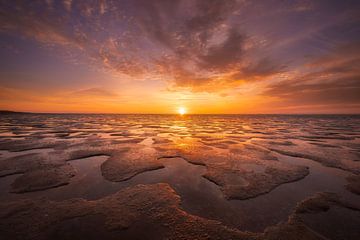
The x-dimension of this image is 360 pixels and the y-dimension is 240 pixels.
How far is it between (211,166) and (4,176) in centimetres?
906

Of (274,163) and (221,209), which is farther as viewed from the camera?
(274,163)

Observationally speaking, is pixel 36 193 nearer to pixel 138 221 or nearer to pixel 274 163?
pixel 138 221

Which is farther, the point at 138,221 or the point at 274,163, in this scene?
the point at 274,163

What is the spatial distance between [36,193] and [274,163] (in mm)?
10560

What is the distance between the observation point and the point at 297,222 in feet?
13.4

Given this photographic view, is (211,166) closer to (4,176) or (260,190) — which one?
(260,190)

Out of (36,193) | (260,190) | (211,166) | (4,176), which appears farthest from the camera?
(211,166)

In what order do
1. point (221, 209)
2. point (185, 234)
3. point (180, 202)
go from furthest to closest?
point (180, 202) → point (221, 209) → point (185, 234)

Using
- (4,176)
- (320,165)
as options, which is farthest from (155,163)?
(320,165)

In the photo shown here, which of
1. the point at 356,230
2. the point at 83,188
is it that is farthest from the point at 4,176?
the point at 356,230

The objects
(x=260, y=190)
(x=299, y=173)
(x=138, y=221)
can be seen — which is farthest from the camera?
(x=299, y=173)

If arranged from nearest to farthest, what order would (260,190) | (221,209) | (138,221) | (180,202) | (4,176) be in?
(138,221), (221,209), (180,202), (260,190), (4,176)

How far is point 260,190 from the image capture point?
5.79 m

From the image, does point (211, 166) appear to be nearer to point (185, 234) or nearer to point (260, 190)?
point (260, 190)
